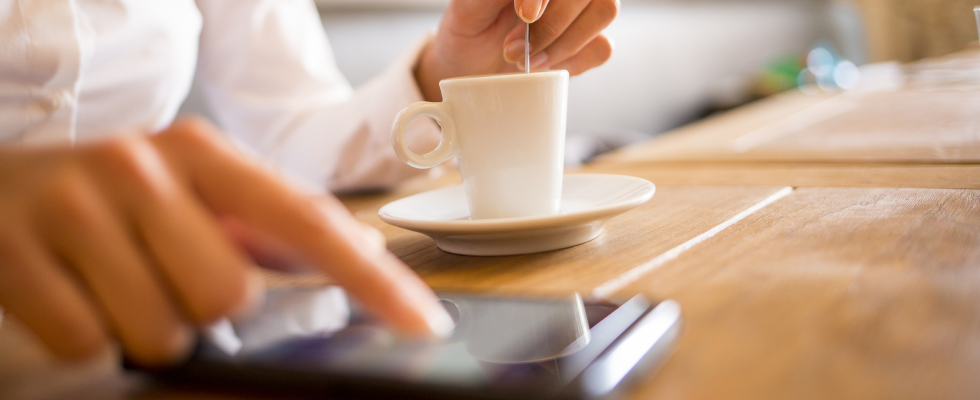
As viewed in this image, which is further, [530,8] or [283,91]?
[283,91]

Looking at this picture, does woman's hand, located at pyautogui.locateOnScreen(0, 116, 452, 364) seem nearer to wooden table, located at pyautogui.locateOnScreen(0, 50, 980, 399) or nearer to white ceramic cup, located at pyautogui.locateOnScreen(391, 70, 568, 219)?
wooden table, located at pyautogui.locateOnScreen(0, 50, 980, 399)

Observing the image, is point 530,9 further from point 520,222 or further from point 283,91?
point 283,91

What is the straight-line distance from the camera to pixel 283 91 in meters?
0.95

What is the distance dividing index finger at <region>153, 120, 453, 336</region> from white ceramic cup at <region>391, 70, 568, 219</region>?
0.67 ft

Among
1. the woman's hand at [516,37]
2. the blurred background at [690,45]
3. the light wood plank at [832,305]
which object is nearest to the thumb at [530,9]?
the woman's hand at [516,37]

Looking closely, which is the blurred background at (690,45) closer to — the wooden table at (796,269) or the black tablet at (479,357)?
the wooden table at (796,269)

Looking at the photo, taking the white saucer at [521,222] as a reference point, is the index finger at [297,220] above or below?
above

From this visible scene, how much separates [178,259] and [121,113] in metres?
0.60

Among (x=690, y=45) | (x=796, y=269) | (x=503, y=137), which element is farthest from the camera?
(x=690, y=45)

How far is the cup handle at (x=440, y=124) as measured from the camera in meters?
0.46

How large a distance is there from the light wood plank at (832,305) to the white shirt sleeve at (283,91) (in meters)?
0.51

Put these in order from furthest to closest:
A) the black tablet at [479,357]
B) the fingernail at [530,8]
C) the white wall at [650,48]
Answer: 1. the white wall at [650,48]
2. the fingernail at [530,8]
3. the black tablet at [479,357]

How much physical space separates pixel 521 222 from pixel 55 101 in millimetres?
500

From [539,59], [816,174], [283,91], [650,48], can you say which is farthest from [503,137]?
[650,48]
